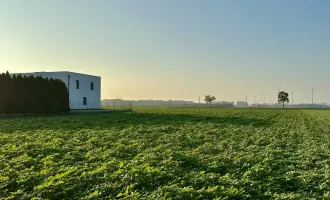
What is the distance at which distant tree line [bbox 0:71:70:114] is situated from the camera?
27547 mm

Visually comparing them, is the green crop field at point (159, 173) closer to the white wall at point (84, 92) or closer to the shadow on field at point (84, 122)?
the shadow on field at point (84, 122)

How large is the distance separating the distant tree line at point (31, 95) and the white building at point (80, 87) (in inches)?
507

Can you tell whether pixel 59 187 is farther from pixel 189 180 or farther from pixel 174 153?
pixel 174 153

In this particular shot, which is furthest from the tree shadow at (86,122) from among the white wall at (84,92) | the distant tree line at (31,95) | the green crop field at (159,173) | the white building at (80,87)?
the white wall at (84,92)

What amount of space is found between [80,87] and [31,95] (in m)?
18.4

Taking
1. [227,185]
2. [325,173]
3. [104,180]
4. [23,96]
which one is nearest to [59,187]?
[104,180]

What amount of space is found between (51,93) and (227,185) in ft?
93.6

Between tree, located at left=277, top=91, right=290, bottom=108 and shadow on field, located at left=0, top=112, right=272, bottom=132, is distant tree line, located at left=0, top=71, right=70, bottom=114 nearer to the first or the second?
shadow on field, located at left=0, top=112, right=272, bottom=132

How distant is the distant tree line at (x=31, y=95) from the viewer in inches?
1085

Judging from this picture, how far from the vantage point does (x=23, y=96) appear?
94.5 feet

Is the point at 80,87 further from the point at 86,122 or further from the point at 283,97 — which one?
the point at 283,97

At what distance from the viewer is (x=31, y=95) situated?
29.6 m

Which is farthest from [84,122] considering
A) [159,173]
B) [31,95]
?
[159,173]

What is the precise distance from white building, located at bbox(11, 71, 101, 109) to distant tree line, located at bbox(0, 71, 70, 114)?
12.9m
